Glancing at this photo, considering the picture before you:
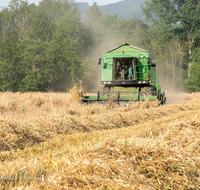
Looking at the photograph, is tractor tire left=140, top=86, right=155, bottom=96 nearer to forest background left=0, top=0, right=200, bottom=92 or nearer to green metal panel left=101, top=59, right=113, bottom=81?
green metal panel left=101, top=59, right=113, bottom=81

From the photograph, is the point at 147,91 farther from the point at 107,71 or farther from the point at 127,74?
the point at 107,71

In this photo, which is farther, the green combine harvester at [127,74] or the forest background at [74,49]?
the forest background at [74,49]

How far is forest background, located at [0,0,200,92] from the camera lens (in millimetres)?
35906

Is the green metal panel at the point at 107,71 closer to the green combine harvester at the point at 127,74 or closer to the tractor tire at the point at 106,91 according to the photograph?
the green combine harvester at the point at 127,74

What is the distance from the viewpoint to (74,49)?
1619 inches

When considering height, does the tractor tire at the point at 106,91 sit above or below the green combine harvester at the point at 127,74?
below

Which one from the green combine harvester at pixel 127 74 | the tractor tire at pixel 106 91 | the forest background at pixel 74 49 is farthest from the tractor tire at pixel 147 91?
the forest background at pixel 74 49

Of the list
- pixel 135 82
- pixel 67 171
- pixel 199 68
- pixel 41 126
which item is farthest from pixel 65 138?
Result: pixel 199 68

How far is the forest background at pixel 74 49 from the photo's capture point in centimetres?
3591

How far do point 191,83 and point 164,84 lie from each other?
4.17 metres

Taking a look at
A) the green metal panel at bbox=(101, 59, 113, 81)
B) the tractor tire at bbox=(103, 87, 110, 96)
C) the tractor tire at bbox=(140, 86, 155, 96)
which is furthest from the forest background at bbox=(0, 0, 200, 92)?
the tractor tire at bbox=(140, 86, 155, 96)

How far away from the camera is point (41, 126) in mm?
5551

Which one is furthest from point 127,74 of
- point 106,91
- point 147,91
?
point 147,91

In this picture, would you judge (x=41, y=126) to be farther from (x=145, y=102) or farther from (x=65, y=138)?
(x=145, y=102)
